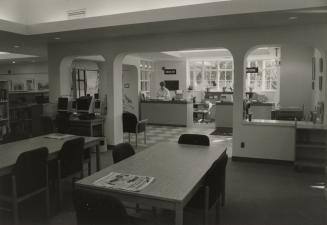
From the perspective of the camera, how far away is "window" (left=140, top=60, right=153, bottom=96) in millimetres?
12929

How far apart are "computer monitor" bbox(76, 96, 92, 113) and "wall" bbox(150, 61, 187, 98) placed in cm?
756

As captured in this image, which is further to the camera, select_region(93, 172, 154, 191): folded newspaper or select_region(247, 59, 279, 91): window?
select_region(247, 59, 279, 91): window

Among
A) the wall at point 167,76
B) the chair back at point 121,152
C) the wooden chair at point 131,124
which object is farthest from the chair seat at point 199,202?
the wall at point 167,76

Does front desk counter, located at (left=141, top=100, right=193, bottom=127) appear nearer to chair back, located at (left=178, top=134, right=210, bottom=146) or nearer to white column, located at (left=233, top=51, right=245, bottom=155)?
white column, located at (left=233, top=51, right=245, bottom=155)

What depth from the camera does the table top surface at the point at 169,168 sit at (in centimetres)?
234

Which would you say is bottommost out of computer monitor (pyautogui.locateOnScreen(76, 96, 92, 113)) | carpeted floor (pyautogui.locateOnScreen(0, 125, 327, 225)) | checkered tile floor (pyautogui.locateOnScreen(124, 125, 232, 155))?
carpeted floor (pyautogui.locateOnScreen(0, 125, 327, 225))

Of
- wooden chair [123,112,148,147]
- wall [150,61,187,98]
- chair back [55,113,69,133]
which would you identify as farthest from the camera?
wall [150,61,187,98]

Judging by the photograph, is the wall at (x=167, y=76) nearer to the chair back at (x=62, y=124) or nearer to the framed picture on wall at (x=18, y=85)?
the framed picture on wall at (x=18, y=85)

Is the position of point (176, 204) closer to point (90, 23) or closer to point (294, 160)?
point (294, 160)

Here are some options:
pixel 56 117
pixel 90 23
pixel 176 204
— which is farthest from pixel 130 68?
pixel 176 204

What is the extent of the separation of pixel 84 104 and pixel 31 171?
3.87 m

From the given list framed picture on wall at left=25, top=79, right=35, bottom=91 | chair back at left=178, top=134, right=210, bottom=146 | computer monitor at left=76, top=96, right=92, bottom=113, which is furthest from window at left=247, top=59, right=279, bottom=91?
framed picture on wall at left=25, top=79, right=35, bottom=91

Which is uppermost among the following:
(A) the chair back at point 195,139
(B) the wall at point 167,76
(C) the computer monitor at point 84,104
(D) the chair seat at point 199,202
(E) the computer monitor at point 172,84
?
(B) the wall at point 167,76

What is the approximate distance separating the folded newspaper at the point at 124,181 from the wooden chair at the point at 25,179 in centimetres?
97
